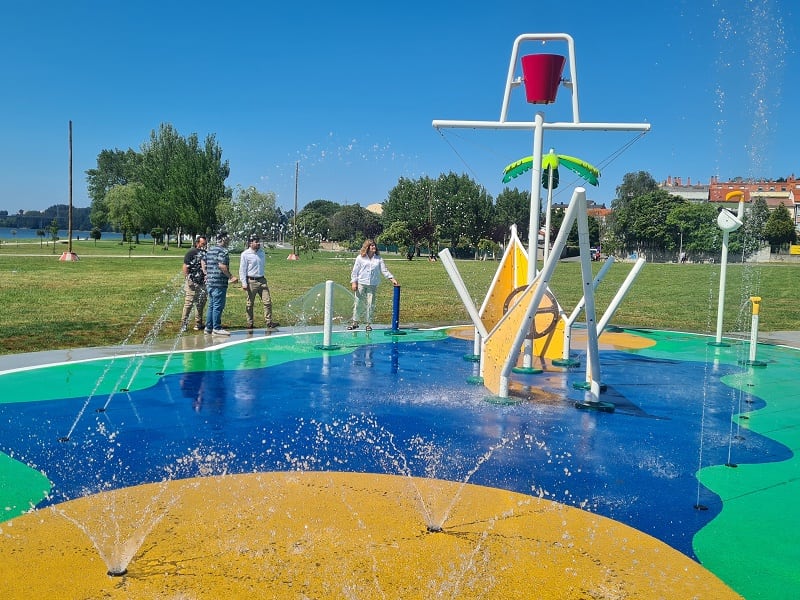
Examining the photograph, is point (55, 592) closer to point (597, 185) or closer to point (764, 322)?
point (597, 185)

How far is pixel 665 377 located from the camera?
34.6ft

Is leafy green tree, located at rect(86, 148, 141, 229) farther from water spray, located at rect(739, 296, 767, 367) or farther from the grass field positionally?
water spray, located at rect(739, 296, 767, 367)

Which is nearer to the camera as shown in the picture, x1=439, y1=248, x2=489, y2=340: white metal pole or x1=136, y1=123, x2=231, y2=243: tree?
x1=439, y1=248, x2=489, y2=340: white metal pole

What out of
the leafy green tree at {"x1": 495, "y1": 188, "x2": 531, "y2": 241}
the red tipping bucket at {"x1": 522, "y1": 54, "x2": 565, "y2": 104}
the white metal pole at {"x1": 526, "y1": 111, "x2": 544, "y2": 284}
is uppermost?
the leafy green tree at {"x1": 495, "y1": 188, "x2": 531, "y2": 241}

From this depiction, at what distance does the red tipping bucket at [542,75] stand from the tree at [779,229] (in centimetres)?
8407

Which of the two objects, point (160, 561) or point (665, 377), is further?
point (665, 377)

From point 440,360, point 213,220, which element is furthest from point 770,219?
point 440,360

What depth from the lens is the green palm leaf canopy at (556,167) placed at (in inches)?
574

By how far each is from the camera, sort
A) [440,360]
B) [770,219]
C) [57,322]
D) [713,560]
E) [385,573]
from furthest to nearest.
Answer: [770,219] < [57,322] < [440,360] < [713,560] < [385,573]

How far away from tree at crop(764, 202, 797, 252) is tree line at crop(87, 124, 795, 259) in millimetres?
125

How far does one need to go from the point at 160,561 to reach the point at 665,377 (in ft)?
28.1

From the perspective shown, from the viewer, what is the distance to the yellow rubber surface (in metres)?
3.97

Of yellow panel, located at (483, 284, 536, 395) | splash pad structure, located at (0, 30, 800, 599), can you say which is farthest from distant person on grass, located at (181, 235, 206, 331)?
yellow panel, located at (483, 284, 536, 395)

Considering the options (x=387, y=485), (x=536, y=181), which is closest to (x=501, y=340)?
(x=536, y=181)
